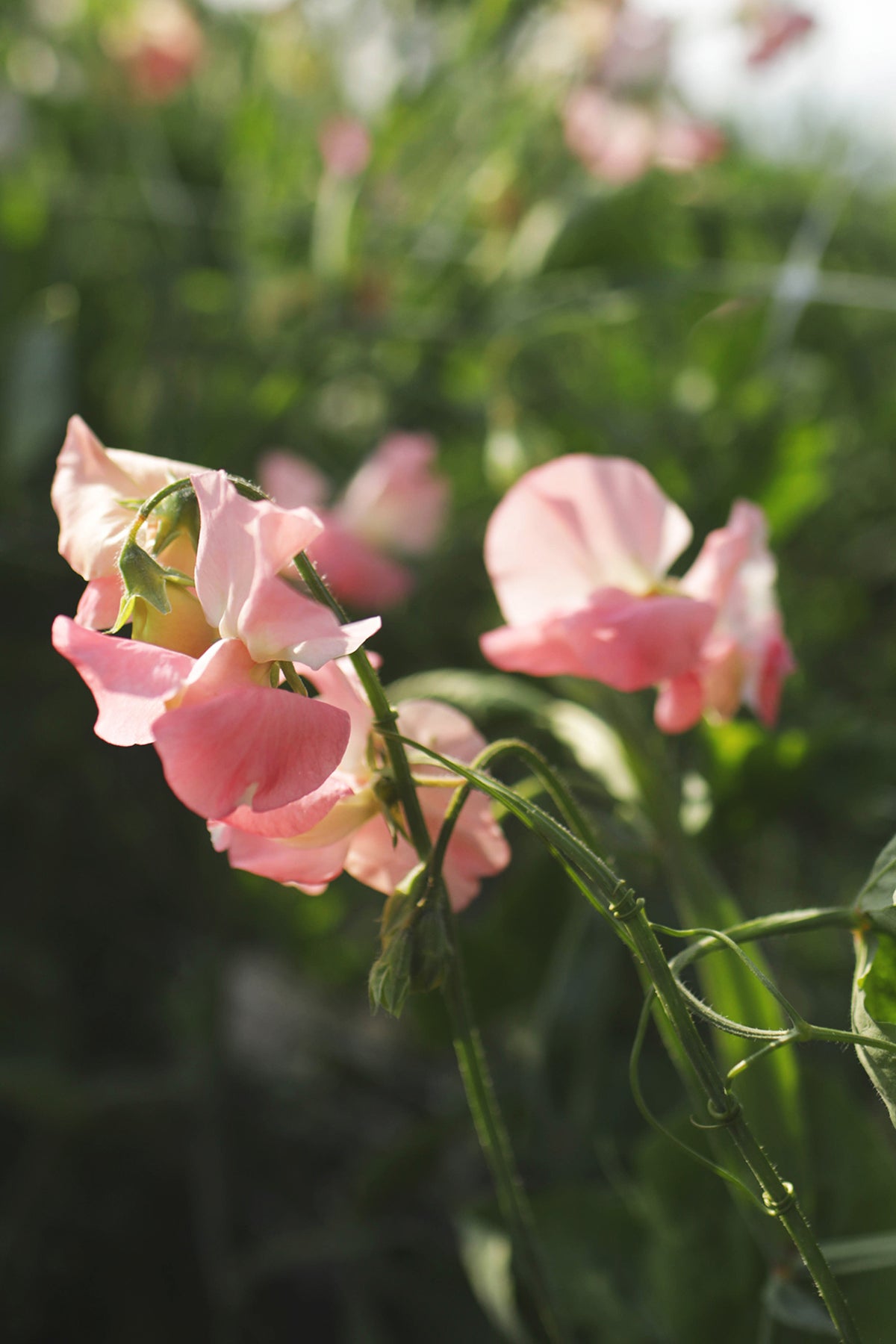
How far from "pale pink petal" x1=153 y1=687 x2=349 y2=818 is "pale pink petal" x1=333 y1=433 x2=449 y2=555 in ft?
1.63

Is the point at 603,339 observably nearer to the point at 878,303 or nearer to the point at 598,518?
the point at 878,303

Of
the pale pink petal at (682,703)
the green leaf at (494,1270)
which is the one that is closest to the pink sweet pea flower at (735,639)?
the pale pink petal at (682,703)

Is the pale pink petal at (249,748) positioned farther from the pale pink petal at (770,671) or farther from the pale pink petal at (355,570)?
the pale pink petal at (355,570)

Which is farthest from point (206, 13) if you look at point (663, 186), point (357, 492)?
point (357, 492)

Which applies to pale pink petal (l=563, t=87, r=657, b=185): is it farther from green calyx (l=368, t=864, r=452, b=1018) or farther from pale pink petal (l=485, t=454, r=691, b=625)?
green calyx (l=368, t=864, r=452, b=1018)

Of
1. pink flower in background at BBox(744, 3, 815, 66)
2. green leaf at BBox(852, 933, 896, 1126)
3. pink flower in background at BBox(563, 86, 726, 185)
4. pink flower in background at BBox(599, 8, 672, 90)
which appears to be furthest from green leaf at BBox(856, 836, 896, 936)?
pink flower in background at BBox(744, 3, 815, 66)

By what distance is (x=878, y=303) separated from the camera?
0.57 m

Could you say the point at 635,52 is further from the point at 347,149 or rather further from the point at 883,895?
the point at 883,895

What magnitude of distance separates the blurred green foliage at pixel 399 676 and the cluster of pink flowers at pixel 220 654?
0.13 m

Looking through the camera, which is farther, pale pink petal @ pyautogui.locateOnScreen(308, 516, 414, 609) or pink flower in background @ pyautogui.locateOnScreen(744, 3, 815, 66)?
pink flower in background @ pyautogui.locateOnScreen(744, 3, 815, 66)

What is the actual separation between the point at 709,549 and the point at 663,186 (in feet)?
2.59

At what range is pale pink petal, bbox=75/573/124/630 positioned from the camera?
0.25m

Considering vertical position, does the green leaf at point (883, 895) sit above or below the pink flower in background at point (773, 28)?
below

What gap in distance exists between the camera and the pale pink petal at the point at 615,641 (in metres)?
0.32
